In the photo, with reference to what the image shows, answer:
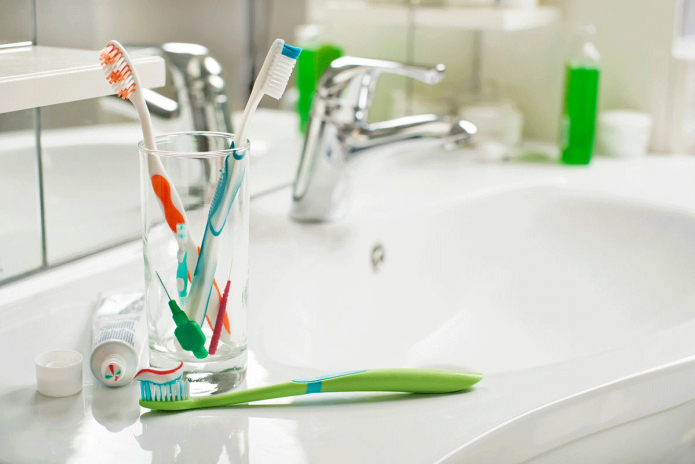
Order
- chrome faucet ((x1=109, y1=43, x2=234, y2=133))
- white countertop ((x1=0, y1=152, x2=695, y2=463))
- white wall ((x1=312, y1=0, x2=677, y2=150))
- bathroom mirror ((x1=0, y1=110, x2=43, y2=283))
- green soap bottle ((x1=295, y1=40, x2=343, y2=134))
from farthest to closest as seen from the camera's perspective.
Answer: white wall ((x1=312, y1=0, x2=677, y2=150))
green soap bottle ((x1=295, y1=40, x2=343, y2=134))
chrome faucet ((x1=109, y1=43, x2=234, y2=133))
bathroom mirror ((x1=0, y1=110, x2=43, y2=283))
white countertop ((x1=0, y1=152, x2=695, y2=463))

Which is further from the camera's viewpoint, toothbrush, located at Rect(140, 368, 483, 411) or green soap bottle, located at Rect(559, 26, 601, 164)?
green soap bottle, located at Rect(559, 26, 601, 164)

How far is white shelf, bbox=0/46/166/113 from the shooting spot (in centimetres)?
41

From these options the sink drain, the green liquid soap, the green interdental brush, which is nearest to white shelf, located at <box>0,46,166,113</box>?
the green interdental brush

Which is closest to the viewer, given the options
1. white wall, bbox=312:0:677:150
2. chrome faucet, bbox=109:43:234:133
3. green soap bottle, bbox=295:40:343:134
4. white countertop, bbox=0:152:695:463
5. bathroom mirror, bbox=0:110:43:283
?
white countertop, bbox=0:152:695:463

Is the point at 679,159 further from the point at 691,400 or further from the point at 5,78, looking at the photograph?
the point at 5,78

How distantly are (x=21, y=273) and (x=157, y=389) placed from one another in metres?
0.22

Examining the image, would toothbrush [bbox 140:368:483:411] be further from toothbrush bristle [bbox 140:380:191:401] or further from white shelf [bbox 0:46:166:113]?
white shelf [bbox 0:46:166:113]

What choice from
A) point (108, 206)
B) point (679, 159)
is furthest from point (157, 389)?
point (679, 159)

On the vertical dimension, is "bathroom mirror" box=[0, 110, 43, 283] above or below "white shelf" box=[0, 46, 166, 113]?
below

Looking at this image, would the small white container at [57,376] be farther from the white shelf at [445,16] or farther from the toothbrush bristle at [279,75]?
the white shelf at [445,16]

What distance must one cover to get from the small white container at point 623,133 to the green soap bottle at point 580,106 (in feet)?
0.15

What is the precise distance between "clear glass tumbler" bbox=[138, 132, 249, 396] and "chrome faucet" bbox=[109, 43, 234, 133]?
0.25m

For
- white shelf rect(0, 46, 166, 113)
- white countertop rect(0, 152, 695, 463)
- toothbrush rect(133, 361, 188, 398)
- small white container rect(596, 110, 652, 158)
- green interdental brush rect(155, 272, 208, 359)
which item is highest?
white shelf rect(0, 46, 166, 113)

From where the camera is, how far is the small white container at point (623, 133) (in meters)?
1.05
